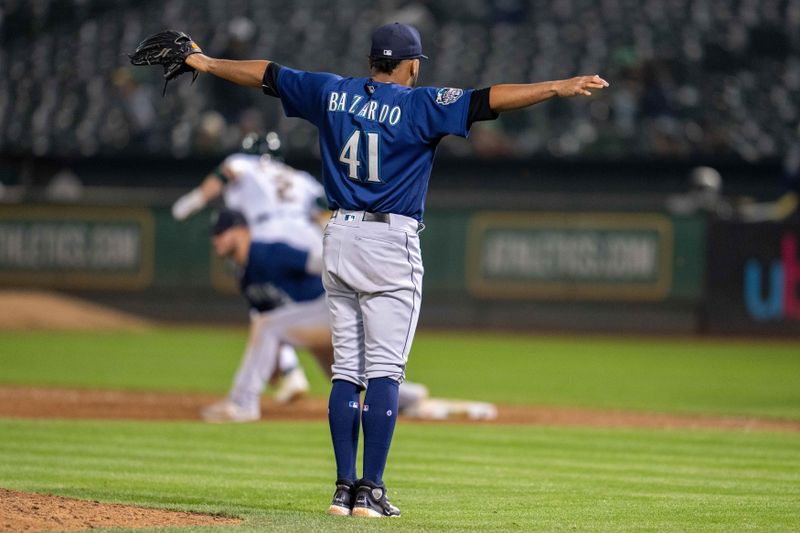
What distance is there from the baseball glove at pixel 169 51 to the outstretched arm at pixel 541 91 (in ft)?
4.87

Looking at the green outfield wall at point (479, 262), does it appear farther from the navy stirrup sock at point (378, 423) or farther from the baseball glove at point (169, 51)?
the navy stirrup sock at point (378, 423)

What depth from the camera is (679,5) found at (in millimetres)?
23312

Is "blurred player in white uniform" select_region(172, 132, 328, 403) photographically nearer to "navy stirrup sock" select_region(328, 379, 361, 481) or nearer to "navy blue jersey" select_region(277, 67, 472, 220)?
"navy blue jersey" select_region(277, 67, 472, 220)

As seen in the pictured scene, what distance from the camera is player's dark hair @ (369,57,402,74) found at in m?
5.54

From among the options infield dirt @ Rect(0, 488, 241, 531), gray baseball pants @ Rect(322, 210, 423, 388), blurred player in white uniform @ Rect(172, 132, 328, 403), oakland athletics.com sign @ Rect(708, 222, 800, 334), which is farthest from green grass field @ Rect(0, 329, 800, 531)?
oakland athletics.com sign @ Rect(708, 222, 800, 334)

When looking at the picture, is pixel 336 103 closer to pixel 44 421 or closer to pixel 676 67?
pixel 44 421

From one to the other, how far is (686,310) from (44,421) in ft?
37.2

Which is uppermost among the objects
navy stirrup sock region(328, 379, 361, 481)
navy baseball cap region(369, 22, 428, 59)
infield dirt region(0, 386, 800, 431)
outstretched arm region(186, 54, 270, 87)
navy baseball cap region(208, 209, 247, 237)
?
navy baseball cap region(369, 22, 428, 59)

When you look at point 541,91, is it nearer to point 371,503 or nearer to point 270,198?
point 371,503

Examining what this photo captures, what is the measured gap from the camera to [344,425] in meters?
5.48

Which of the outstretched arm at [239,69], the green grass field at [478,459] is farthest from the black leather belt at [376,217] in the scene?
the green grass field at [478,459]

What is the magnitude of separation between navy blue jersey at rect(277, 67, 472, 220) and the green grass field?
1.31m

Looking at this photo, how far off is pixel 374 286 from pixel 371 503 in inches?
34.1

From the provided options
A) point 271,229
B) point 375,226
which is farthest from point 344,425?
point 271,229
